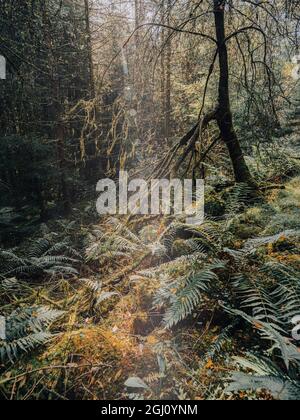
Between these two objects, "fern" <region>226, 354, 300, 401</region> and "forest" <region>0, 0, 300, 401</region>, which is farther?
"forest" <region>0, 0, 300, 401</region>

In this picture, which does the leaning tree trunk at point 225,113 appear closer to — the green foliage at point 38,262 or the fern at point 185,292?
the fern at point 185,292

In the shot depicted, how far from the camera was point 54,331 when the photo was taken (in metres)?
2.60

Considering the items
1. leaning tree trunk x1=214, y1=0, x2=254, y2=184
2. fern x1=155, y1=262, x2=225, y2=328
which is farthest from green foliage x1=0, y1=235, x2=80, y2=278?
leaning tree trunk x1=214, y1=0, x2=254, y2=184

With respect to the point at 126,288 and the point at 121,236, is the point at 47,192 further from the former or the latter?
the point at 126,288

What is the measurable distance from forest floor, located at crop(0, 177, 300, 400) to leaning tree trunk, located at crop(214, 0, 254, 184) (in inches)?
26.8

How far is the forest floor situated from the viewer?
1954 mm

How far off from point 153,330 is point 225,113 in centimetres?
299

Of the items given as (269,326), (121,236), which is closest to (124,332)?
(269,326)

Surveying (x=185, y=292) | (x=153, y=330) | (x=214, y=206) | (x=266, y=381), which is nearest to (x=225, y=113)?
(x=214, y=206)

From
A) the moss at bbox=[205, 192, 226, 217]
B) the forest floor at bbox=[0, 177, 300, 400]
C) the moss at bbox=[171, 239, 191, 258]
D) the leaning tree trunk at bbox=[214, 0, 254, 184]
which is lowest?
the forest floor at bbox=[0, 177, 300, 400]

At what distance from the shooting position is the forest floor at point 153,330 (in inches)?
76.9

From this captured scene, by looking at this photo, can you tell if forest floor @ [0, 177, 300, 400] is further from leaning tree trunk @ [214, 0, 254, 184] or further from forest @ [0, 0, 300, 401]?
leaning tree trunk @ [214, 0, 254, 184]
